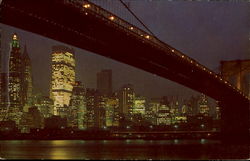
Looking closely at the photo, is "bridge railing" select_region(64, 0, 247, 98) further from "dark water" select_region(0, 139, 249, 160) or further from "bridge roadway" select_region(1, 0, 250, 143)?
"dark water" select_region(0, 139, 249, 160)

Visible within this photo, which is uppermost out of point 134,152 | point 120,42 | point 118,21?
point 118,21

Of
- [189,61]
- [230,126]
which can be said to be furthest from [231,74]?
[189,61]

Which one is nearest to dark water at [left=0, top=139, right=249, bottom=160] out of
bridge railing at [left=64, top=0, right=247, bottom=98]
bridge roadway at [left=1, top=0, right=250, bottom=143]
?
bridge roadway at [left=1, top=0, right=250, bottom=143]

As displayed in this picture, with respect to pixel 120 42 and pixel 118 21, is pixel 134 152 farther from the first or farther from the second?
pixel 118 21

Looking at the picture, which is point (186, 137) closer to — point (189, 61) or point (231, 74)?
point (231, 74)

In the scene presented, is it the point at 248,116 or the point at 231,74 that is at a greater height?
the point at 231,74

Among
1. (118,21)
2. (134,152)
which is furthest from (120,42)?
(134,152)

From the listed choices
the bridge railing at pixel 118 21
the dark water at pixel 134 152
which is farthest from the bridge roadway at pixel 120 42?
the dark water at pixel 134 152

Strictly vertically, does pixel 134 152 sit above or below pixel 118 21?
below
